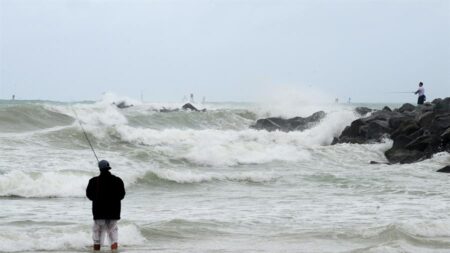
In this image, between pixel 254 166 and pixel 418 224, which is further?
pixel 254 166

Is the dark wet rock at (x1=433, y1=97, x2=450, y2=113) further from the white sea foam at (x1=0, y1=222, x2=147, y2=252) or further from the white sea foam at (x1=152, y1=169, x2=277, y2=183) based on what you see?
the white sea foam at (x1=0, y1=222, x2=147, y2=252)

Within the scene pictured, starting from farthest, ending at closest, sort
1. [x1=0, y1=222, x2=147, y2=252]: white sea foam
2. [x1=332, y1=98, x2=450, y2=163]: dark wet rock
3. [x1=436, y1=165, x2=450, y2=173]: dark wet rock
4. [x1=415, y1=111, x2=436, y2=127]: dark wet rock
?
[x1=415, y1=111, x2=436, y2=127]: dark wet rock < [x1=332, y1=98, x2=450, y2=163]: dark wet rock < [x1=436, y1=165, x2=450, y2=173]: dark wet rock < [x1=0, y1=222, x2=147, y2=252]: white sea foam

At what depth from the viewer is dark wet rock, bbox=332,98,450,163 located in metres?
22.3

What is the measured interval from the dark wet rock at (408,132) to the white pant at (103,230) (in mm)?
14850

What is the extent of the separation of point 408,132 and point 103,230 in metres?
17.0

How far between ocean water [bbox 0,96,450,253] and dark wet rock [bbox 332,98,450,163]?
0.63 metres

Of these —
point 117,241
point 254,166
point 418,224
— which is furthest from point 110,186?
point 254,166

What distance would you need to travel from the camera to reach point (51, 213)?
12.3 meters

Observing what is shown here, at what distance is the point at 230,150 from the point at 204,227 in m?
13.0

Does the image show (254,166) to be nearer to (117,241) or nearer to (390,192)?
(390,192)

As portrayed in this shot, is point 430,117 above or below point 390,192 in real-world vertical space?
above

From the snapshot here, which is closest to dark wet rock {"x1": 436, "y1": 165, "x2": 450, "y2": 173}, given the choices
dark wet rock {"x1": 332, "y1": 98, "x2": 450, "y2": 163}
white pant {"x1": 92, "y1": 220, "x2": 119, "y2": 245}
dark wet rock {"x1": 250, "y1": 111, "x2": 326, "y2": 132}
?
dark wet rock {"x1": 332, "y1": 98, "x2": 450, "y2": 163}

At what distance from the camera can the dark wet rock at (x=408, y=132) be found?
73.2 ft

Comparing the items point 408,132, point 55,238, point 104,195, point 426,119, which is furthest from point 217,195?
point 426,119
